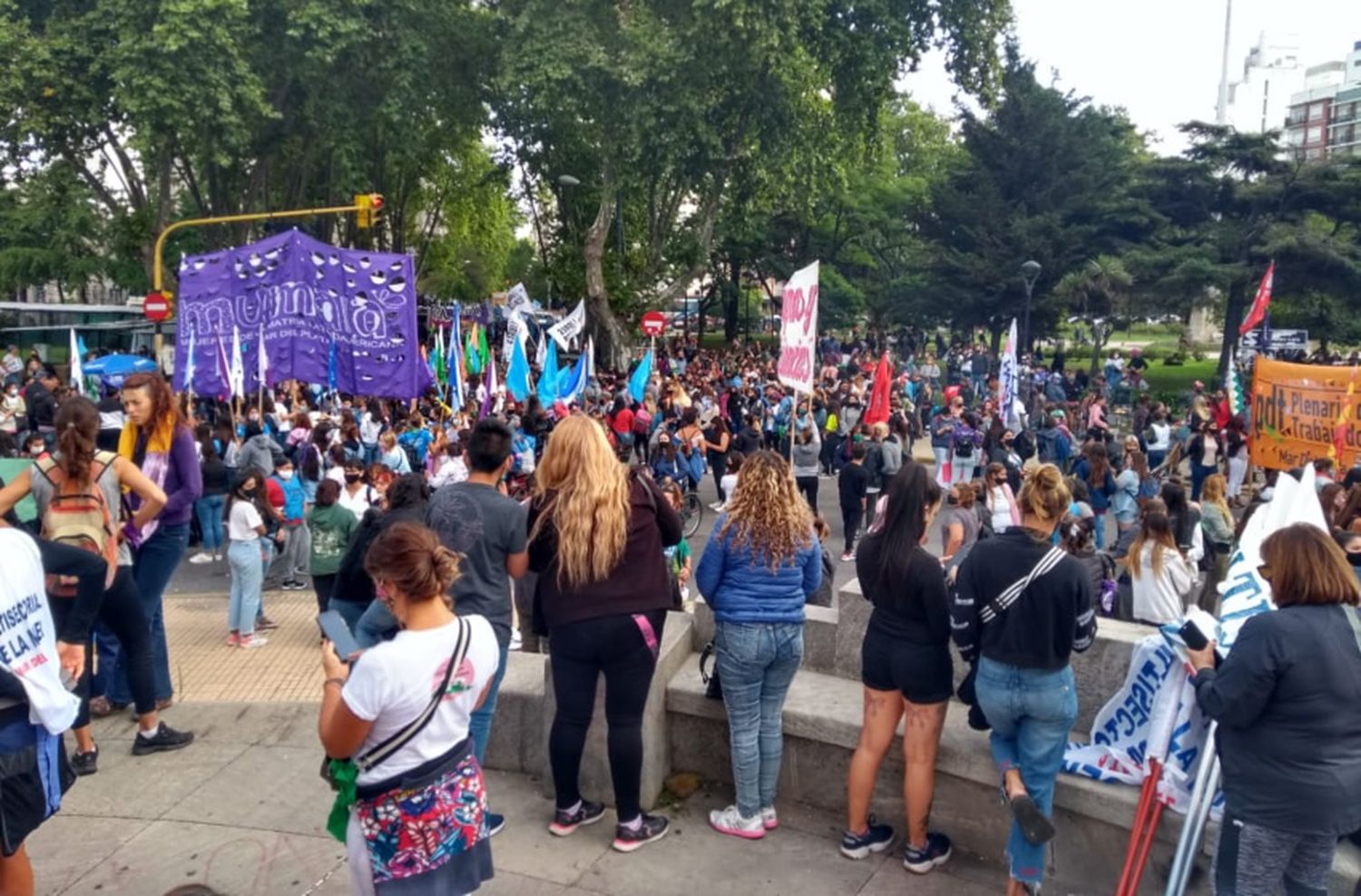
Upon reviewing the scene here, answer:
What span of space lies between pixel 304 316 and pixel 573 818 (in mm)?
10616

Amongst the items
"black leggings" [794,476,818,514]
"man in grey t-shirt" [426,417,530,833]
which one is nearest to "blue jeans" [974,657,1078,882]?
"man in grey t-shirt" [426,417,530,833]

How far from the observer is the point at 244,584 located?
8133 mm

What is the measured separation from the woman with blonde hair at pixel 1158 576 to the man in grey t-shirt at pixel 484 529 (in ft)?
13.8

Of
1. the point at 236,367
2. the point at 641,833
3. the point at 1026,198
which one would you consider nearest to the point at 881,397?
the point at 236,367

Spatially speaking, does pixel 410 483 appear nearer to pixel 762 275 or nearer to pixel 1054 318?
pixel 1054 318

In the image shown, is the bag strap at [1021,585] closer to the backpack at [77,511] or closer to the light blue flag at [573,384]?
the backpack at [77,511]

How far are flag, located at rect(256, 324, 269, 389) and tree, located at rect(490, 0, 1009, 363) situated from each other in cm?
1439

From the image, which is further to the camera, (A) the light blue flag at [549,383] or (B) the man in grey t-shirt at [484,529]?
(A) the light blue flag at [549,383]

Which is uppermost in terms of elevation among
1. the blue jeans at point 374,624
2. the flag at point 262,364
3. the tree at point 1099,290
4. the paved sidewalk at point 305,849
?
the tree at point 1099,290

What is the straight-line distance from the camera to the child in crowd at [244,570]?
813cm

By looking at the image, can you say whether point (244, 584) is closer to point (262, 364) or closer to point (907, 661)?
point (907, 661)

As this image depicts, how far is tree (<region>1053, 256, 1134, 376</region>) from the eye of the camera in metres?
31.0

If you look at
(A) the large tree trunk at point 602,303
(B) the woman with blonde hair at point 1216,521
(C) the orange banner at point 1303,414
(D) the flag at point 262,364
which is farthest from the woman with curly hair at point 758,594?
(A) the large tree trunk at point 602,303

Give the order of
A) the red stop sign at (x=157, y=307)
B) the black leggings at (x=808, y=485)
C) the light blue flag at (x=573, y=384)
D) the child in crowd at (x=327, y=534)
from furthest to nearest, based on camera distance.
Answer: the red stop sign at (x=157, y=307)
the light blue flag at (x=573, y=384)
the black leggings at (x=808, y=485)
the child in crowd at (x=327, y=534)
